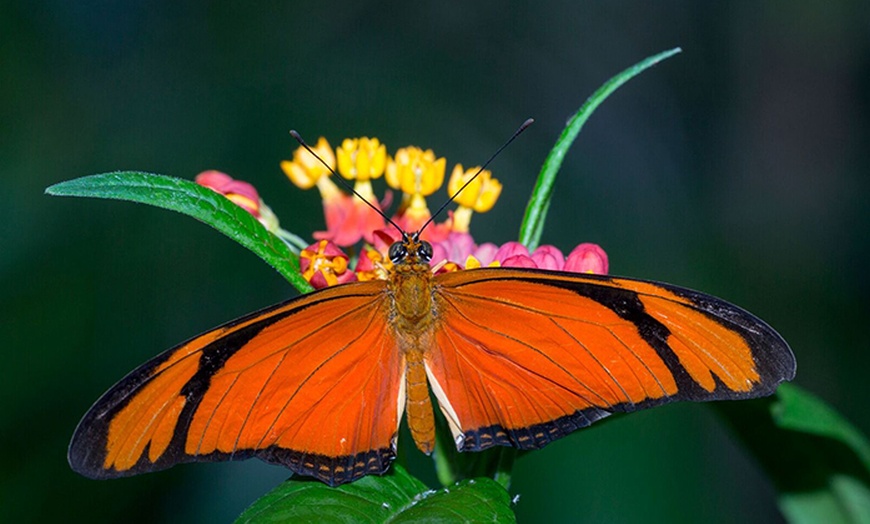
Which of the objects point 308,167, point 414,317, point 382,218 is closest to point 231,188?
point 308,167

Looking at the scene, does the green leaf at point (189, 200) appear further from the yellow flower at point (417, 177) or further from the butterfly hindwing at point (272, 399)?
the yellow flower at point (417, 177)

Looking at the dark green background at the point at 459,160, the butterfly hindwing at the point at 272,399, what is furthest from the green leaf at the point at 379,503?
the dark green background at the point at 459,160

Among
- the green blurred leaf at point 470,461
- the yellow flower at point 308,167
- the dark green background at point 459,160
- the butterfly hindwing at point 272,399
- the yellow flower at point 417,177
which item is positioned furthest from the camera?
→ the dark green background at point 459,160

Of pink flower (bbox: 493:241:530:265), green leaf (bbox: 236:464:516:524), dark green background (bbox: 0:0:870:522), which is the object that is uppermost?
dark green background (bbox: 0:0:870:522)

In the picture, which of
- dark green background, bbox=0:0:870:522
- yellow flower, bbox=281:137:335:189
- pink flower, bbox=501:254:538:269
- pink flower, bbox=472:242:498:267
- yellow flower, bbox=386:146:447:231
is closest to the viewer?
pink flower, bbox=501:254:538:269

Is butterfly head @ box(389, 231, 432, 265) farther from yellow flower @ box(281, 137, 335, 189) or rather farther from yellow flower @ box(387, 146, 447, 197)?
yellow flower @ box(281, 137, 335, 189)

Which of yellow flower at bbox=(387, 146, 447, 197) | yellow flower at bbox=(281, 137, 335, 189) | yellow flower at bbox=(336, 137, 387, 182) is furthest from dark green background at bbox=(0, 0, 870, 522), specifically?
yellow flower at bbox=(387, 146, 447, 197)

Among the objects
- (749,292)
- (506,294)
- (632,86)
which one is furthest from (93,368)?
(632,86)
